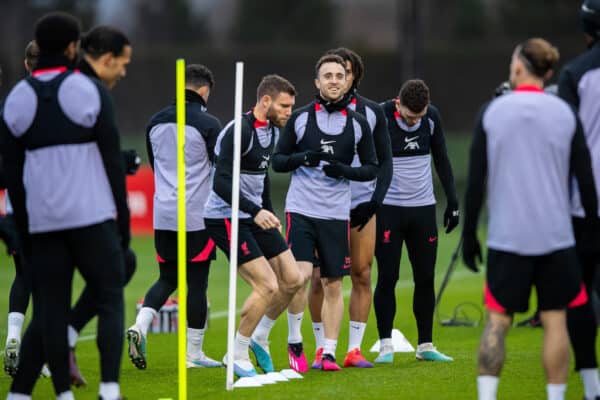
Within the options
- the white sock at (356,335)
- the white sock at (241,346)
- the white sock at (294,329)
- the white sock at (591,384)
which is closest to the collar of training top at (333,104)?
the white sock at (294,329)

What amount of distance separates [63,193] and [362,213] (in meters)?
3.17

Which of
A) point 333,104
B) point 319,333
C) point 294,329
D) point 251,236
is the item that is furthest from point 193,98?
point 319,333

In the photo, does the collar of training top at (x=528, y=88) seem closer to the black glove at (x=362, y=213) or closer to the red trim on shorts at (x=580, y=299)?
the red trim on shorts at (x=580, y=299)

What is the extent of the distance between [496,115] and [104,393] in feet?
8.22

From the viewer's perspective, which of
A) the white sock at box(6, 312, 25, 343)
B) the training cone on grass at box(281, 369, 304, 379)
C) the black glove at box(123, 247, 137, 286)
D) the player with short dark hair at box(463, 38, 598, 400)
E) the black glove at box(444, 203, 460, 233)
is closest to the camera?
the player with short dark hair at box(463, 38, 598, 400)

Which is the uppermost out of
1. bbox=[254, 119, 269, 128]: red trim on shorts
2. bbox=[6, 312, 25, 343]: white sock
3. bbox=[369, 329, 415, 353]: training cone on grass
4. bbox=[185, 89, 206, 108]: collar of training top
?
bbox=[185, 89, 206, 108]: collar of training top

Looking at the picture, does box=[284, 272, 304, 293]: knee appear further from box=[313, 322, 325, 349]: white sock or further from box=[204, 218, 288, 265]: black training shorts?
box=[313, 322, 325, 349]: white sock

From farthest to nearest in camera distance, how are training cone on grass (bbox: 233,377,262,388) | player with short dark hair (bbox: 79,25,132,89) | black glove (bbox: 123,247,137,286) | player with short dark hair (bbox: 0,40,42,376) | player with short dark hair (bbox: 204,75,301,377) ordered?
player with short dark hair (bbox: 0,40,42,376) → player with short dark hair (bbox: 204,75,301,377) → training cone on grass (bbox: 233,377,262,388) → black glove (bbox: 123,247,137,286) → player with short dark hair (bbox: 79,25,132,89)

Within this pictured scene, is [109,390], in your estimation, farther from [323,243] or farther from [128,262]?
[323,243]

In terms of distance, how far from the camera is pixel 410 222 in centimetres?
955

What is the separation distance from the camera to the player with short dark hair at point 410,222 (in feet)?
31.3

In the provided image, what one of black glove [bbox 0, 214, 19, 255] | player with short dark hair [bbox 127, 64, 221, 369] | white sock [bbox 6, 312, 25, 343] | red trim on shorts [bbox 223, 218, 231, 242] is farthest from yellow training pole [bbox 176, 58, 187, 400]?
white sock [bbox 6, 312, 25, 343]

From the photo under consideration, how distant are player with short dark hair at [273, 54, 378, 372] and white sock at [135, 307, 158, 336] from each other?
3.51 ft

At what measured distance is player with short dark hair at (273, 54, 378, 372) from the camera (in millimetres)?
8828
